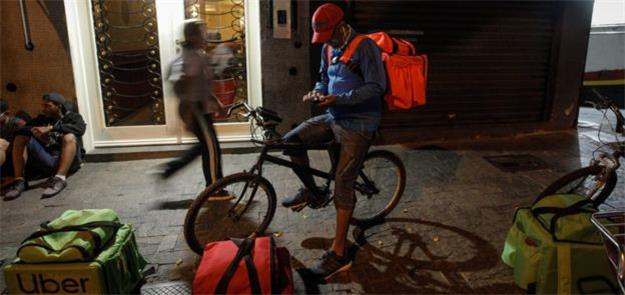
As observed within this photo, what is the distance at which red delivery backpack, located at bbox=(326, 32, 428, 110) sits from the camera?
362cm

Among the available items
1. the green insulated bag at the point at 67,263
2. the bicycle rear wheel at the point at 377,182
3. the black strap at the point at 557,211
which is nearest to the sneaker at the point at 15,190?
the green insulated bag at the point at 67,263

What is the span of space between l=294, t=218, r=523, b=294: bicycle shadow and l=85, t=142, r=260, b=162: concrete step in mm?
3065

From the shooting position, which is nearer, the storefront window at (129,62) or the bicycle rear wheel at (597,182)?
the bicycle rear wheel at (597,182)

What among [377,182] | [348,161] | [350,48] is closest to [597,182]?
[377,182]

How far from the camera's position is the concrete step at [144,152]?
6.61 meters

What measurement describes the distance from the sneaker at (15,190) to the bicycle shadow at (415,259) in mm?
3658

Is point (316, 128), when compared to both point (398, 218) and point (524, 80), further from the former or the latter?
point (524, 80)

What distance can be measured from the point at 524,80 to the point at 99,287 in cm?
762

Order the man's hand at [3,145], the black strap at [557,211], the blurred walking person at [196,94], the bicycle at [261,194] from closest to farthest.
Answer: the black strap at [557,211] < the bicycle at [261,194] < the blurred walking person at [196,94] < the man's hand at [3,145]

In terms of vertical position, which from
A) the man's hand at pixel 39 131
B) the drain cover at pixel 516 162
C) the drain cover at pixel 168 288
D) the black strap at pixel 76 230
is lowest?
the drain cover at pixel 516 162

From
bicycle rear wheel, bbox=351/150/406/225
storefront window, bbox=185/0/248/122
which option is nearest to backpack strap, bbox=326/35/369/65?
bicycle rear wheel, bbox=351/150/406/225

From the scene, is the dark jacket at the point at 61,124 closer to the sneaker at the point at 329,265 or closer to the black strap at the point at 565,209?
the sneaker at the point at 329,265

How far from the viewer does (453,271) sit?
372cm

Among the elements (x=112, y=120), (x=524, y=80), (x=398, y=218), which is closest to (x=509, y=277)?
(x=398, y=218)
